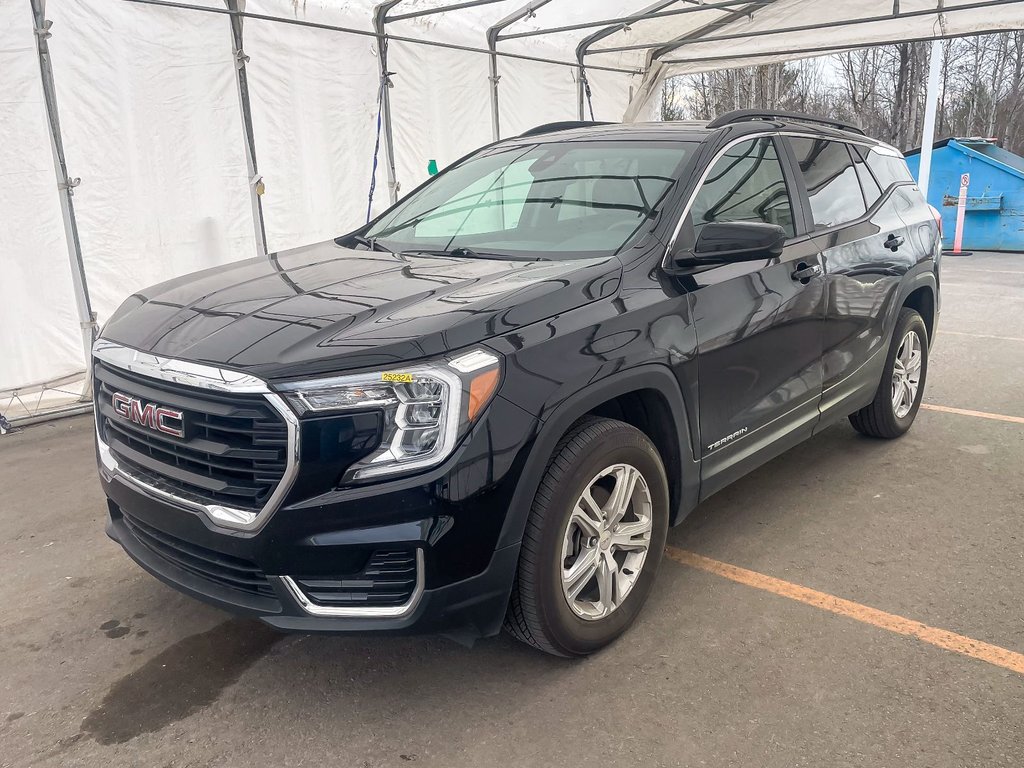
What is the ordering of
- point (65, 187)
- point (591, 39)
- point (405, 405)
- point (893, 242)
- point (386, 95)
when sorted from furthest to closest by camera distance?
point (591, 39) < point (386, 95) < point (65, 187) < point (893, 242) < point (405, 405)

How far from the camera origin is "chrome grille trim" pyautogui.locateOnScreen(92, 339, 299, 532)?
2.23 metres

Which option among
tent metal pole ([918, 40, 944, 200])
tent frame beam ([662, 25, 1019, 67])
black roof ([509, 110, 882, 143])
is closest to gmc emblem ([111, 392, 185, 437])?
black roof ([509, 110, 882, 143])

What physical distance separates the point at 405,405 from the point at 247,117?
586cm

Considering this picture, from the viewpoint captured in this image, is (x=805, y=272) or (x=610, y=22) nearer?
(x=805, y=272)

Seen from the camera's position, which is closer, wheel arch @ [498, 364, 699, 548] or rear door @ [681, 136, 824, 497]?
wheel arch @ [498, 364, 699, 548]

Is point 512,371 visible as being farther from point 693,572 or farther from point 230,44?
point 230,44

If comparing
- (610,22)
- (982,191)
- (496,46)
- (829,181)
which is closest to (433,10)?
(496,46)

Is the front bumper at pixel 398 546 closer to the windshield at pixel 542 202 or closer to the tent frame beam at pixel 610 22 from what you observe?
the windshield at pixel 542 202

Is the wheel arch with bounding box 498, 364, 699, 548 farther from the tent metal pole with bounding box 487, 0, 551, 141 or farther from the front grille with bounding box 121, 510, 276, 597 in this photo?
the tent metal pole with bounding box 487, 0, 551, 141

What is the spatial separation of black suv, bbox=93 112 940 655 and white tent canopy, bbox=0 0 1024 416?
3830mm

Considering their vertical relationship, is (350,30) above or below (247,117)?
above

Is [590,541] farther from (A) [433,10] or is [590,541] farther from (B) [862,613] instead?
(A) [433,10]

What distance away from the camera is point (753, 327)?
3.28 metres

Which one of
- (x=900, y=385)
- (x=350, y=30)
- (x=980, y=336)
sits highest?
(x=350, y=30)
